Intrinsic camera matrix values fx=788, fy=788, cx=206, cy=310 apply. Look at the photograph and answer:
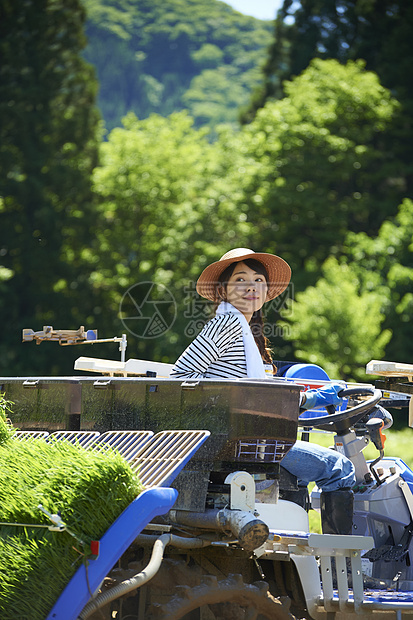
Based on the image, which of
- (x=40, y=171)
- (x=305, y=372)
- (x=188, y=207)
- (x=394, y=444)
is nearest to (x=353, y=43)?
(x=188, y=207)

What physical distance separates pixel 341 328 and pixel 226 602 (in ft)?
55.0

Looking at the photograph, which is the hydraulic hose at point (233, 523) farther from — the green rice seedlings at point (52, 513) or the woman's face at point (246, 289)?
the woman's face at point (246, 289)

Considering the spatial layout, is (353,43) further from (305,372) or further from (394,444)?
(305,372)

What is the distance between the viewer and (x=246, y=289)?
3787 mm

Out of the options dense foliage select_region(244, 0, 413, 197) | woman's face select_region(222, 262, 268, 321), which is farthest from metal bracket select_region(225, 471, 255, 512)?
dense foliage select_region(244, 0, 413, 197)

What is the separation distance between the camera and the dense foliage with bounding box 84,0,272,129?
9688 cm

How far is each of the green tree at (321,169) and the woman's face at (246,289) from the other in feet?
64.3

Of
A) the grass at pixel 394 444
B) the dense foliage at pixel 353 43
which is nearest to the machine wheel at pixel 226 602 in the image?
the grass at pixel 394 444

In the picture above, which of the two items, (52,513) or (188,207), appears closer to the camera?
(52,513)

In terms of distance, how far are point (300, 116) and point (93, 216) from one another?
319 inches

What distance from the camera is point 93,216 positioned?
28094 millimetres

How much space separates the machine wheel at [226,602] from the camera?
2.72 metres

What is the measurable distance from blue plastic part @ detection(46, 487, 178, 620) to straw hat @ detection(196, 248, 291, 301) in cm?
Result: 152

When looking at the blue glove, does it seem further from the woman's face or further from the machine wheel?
the machine wheel
